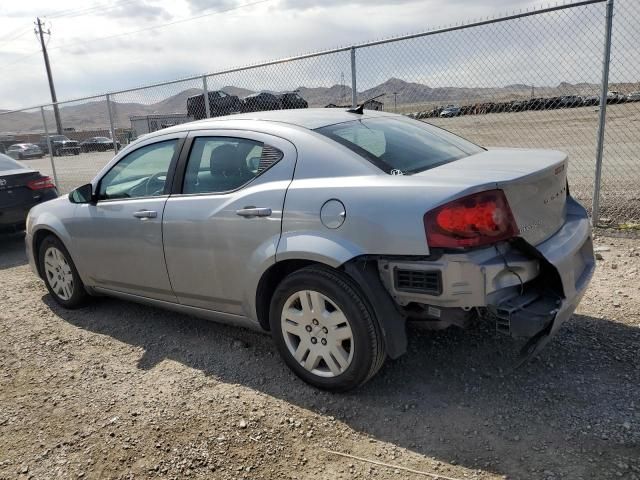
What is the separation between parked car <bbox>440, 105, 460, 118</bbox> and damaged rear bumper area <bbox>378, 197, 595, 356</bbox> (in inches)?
166

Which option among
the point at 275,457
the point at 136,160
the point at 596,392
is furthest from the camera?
the point at 136,160

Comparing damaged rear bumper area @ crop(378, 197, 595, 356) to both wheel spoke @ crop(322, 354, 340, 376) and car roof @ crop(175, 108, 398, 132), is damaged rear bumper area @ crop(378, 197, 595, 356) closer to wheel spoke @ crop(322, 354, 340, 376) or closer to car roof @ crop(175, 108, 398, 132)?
wheel spoke @ crop(322, 354, 340, 376)

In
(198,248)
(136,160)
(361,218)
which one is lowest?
(198,248)

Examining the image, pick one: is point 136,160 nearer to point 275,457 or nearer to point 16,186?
point 275,457

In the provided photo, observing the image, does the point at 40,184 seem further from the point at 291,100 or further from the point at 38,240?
the point at 291,100

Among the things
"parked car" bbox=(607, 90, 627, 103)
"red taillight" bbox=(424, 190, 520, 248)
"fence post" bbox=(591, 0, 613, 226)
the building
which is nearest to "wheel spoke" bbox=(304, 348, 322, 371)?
"red taillight" bbox=(424, 190, 520, 248)

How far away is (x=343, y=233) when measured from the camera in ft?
9.20

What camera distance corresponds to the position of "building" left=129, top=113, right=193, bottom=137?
1079 cm

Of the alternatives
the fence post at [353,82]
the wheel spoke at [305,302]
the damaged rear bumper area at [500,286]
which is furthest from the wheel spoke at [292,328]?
the fence post at [353,82]

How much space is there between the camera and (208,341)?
13.0 ft

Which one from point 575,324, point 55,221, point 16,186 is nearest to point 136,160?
point 55,221

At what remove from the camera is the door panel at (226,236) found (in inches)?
124

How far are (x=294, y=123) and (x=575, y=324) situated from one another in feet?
7.98

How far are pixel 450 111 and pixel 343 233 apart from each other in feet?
15.4
